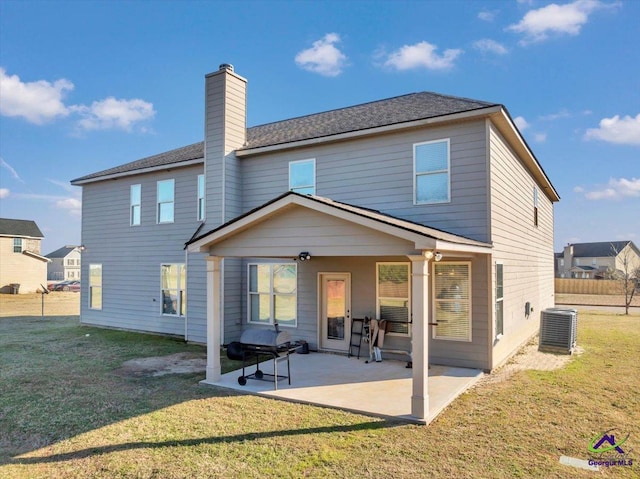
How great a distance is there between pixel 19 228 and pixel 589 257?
220 feet

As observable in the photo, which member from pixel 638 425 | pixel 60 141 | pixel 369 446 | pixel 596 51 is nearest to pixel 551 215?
pixel 596 51

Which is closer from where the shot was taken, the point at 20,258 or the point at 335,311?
the point at 335,311

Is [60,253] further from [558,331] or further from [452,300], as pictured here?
[558,331]

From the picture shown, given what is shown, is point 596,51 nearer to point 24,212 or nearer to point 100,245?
point 100,245

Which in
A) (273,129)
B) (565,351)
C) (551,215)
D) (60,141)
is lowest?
(565,351)

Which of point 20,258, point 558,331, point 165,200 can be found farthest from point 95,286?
point 20,258

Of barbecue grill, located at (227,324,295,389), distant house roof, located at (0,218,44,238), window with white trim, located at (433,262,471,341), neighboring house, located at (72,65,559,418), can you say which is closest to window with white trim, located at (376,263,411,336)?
neighboring house, located at (72,65,559,418)

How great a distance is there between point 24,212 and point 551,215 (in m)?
40.6

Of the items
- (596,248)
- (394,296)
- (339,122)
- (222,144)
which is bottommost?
(394,296)

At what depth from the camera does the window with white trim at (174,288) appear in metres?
12.7

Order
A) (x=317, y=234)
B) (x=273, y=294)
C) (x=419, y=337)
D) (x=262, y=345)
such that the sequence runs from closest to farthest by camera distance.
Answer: (x=419, y=337)
(x=317, y=234)
(x=262, y=345)
(x=273, y=294)

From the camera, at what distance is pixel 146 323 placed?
13.5 meters

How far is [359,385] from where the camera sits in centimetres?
734

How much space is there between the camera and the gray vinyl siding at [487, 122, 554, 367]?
8.77 metres
